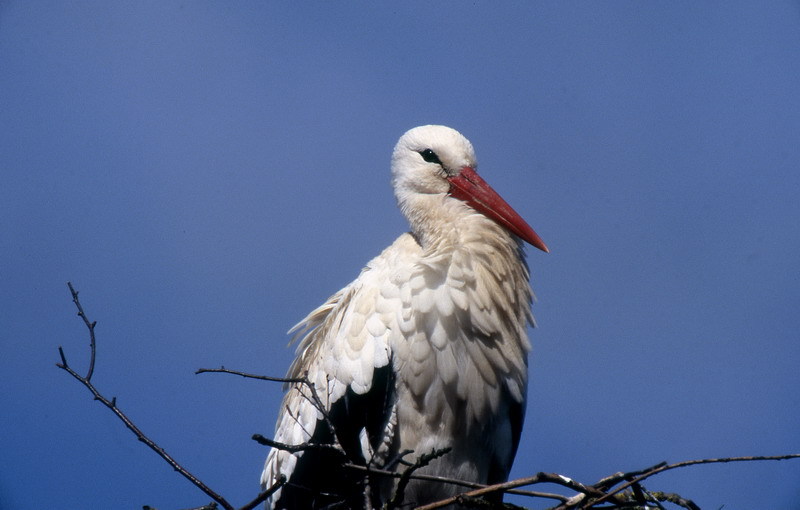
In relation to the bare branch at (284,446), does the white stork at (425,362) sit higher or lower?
higher

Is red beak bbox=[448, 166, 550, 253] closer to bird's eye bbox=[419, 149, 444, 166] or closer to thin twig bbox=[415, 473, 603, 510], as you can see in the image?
bird's eye bbox=[419, 149, 444, 166]

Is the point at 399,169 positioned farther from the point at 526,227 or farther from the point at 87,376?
the point at 87,376

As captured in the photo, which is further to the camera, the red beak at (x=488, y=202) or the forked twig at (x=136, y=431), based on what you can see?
the red beak at (x=488, y=202)

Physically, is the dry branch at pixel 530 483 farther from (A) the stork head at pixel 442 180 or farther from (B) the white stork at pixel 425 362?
(A) the stork head at pixel 442 180

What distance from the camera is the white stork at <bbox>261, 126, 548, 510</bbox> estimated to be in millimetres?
2283

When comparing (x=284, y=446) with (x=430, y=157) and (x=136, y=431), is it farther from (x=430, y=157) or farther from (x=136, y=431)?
(x=430, y=157)

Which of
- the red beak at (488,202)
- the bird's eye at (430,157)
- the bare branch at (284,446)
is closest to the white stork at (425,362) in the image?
the red beak at (488,202)

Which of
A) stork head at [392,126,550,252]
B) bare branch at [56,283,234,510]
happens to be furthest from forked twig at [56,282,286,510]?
stork head at [392,126,550,252]

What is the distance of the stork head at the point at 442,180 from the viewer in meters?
2.64

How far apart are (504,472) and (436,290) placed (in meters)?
0.65

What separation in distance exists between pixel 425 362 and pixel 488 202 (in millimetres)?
643

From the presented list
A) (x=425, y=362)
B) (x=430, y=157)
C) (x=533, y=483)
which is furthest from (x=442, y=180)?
(x=533, y=483)

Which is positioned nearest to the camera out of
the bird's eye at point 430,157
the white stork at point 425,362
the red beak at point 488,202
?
the white stork at point 425,362

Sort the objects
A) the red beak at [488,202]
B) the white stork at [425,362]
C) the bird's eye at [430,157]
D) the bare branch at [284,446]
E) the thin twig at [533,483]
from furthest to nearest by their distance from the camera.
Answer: the bird's eye at [430,157] → the red beak at [488,202] → the white stork at [425,362] → the thin twig at [533,483] → the bare branch at [284,446]
